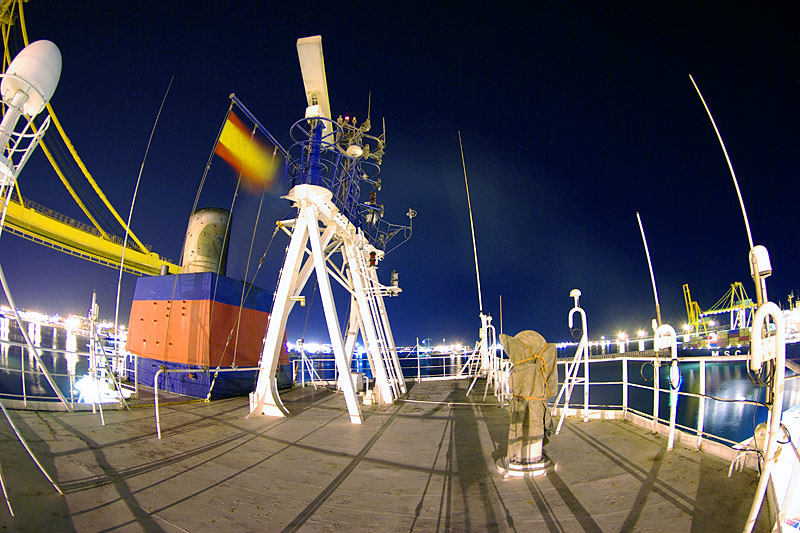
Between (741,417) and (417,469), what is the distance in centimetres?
2953

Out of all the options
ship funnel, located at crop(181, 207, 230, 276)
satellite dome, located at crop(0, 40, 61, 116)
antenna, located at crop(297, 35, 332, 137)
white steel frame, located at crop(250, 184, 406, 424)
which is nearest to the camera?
satellite dome, located at crop(0, 40, 61, 116)

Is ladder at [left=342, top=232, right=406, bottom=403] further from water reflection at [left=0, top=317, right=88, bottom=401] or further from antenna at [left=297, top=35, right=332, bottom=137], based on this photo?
water reflection at [left=0, top=317, right=88, bottom=401]

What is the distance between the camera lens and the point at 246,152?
8625 millimetres

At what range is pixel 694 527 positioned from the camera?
103 inches

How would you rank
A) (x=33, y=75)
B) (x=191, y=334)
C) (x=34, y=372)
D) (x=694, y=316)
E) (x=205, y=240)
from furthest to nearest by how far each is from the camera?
(x=694, y=316)
(x=205, y=240)
(x=191, y=334)
(x=34, y=372)
(x=33, y=75)

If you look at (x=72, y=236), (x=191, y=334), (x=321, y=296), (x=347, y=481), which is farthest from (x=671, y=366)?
(x=72, y=236)

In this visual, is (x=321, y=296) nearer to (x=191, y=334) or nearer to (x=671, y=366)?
(x=191, y=334)

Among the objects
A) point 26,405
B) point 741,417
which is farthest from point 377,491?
point 741,417

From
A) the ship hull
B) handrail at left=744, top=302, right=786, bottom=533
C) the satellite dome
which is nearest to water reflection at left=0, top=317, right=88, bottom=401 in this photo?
the ship hull

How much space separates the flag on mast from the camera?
7953 mm

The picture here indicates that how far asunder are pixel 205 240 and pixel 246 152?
406cm

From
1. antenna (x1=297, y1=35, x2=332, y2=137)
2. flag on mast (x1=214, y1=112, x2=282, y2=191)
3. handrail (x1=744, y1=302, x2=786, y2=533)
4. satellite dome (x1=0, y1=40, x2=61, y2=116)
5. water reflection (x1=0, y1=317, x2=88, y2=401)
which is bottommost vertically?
water reflection (x1=0, y1=317, x2=88, y2=401)

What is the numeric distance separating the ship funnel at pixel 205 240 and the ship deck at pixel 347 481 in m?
5.72

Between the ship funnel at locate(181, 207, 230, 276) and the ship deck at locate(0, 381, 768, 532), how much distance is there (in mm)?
5724
